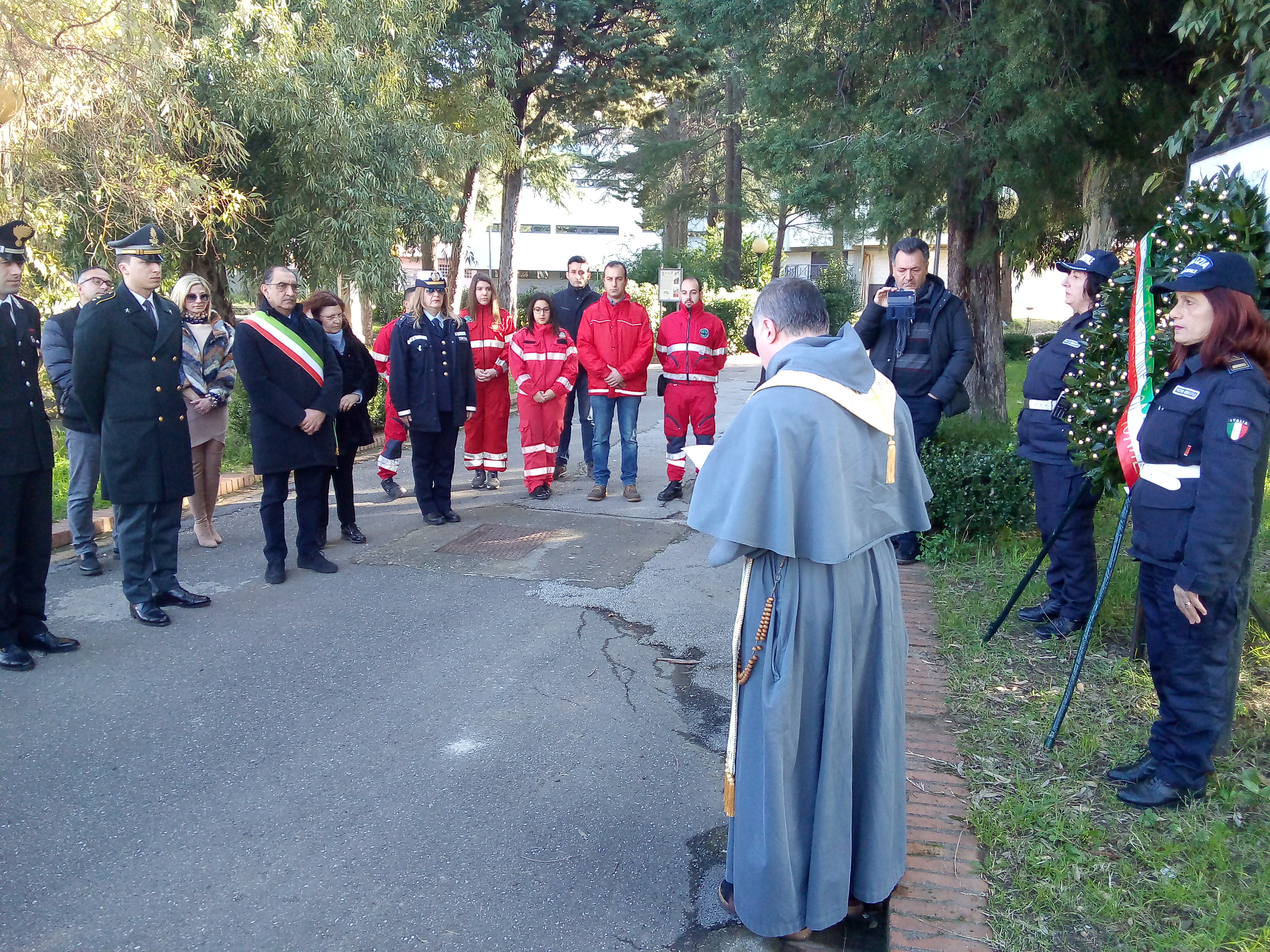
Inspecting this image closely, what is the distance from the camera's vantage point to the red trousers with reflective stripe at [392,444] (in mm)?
9086

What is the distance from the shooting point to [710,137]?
3195 centimetres

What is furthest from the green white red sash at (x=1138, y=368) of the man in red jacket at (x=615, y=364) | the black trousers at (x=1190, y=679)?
the man in red jacket at (x=615, y=364)

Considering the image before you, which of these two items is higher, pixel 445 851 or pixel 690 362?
pixel 690 362

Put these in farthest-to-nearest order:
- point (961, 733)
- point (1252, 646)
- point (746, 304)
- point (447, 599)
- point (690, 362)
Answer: point (746, 304)
point (690, 362)
point (447, 599)
point (1252, 646)
point (961, 733)

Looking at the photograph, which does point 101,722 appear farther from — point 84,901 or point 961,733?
point 961,733

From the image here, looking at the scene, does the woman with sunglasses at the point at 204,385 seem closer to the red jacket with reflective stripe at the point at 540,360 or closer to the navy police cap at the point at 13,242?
the navy police cap at the point at 13,242

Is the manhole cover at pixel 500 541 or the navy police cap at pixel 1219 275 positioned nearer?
the navy police cap at pixel 1219 275

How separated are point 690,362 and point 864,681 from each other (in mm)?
5935

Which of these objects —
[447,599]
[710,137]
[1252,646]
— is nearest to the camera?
[1252,646]

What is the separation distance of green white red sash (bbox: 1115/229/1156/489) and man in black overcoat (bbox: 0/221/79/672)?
17.0ft

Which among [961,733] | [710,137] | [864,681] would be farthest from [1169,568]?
[710,137]

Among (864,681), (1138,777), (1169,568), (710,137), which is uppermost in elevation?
(710,137)

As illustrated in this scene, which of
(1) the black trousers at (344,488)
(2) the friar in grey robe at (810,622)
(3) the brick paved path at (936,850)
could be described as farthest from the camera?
(1) the black trousers at (344,488)

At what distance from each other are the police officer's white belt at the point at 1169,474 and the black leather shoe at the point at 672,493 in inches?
217
